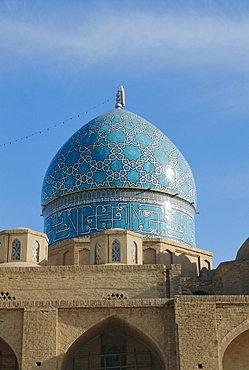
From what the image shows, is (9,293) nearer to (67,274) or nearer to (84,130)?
→ (67,274)

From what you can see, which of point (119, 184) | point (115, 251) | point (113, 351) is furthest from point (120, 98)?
point (113, 351)

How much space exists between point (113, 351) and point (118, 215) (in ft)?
13.9

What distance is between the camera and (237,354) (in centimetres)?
1230

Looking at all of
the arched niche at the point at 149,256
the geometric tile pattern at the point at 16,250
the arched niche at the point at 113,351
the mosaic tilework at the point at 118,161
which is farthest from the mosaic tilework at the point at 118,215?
the arched niche at the point at 113,351

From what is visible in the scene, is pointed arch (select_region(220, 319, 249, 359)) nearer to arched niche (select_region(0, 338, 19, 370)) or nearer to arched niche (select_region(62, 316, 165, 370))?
arched niche (select_region(62, 316, 165, 370))

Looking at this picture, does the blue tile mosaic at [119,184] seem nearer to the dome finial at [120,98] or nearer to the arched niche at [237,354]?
the dome finial at [120,98]

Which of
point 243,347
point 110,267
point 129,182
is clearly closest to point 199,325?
point 243,347

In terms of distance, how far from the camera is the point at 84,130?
17.7 meters

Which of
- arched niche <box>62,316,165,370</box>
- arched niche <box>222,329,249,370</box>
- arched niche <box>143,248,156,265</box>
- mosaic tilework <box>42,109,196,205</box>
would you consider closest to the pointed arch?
arched niche <box>222,329,249,370</box>

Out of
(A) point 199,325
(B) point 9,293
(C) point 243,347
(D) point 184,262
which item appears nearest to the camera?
(A) point 199,325

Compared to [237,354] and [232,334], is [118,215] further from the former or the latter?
[232,334]

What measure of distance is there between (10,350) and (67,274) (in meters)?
1.86

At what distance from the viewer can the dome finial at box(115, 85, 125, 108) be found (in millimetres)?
18789

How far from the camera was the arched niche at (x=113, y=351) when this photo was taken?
40.3 feet
